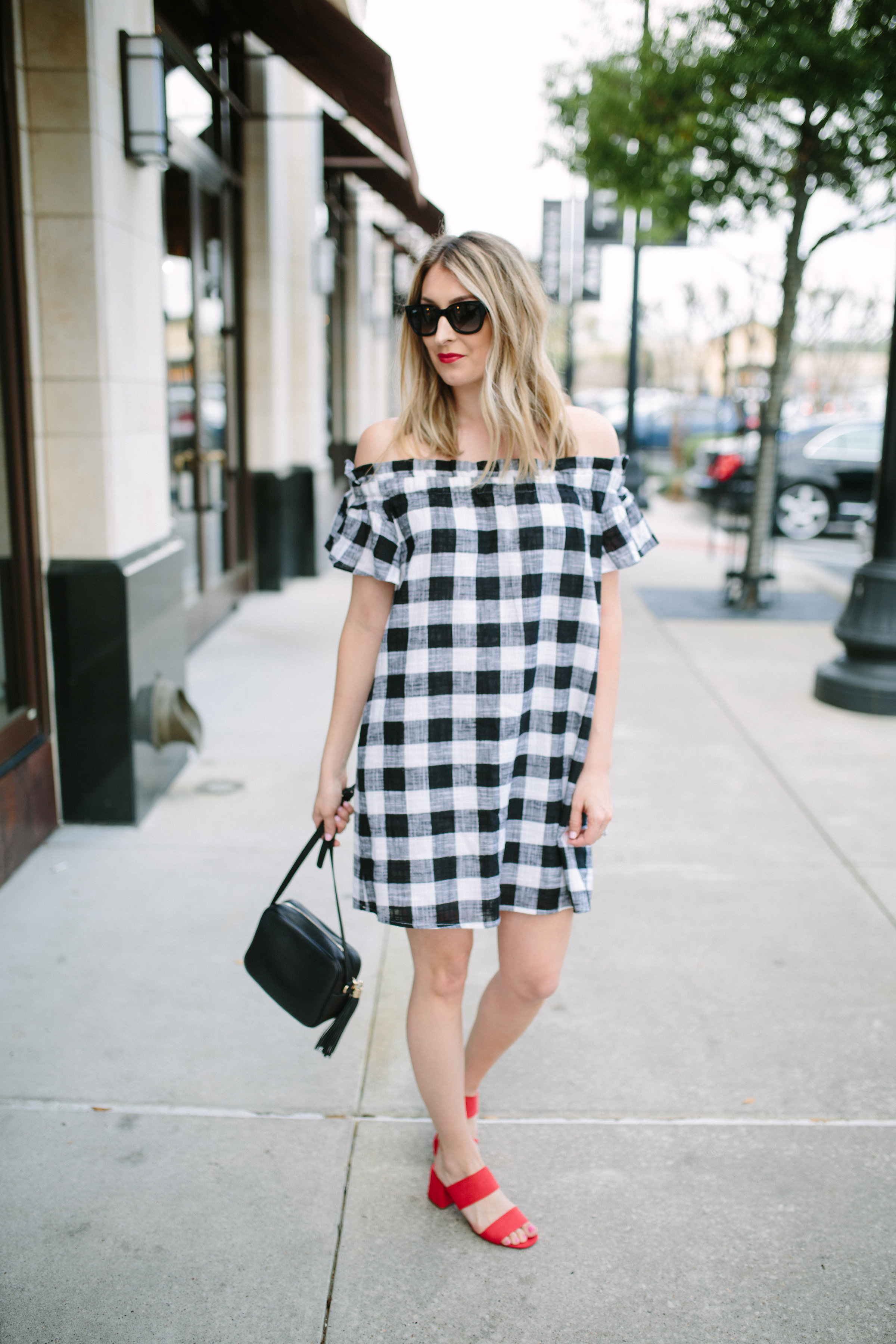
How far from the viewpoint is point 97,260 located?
4.02 m

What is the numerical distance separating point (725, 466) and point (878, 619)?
9630 mm

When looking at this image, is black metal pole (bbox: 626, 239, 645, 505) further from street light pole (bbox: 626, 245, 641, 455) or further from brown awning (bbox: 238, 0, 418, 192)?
brown awning (bbox: 238, 0, 418, 192)

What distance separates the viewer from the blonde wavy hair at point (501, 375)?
2.17 metres

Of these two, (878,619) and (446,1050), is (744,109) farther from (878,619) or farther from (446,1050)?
(446,1050)

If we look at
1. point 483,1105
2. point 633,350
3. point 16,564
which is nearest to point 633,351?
point 633,350

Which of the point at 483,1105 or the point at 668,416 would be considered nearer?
the point at 483,1105

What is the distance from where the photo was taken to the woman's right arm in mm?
2252

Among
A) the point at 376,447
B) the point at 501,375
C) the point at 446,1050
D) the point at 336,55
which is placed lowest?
the point at 446,1050

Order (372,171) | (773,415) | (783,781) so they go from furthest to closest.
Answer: (372,171) → (773,415) → (783,781)

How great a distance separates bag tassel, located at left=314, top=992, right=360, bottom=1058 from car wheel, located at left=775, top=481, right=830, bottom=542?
13979 mm

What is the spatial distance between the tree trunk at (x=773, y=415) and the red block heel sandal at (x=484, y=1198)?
24.4 ft

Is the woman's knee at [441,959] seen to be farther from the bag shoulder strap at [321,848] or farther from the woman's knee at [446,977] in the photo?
the bag shoulder strap at [321,848]

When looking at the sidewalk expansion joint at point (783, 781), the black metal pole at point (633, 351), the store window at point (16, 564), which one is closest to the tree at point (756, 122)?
the sidewalk expansion joint at point (783, 781)

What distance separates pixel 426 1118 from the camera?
280 cm
